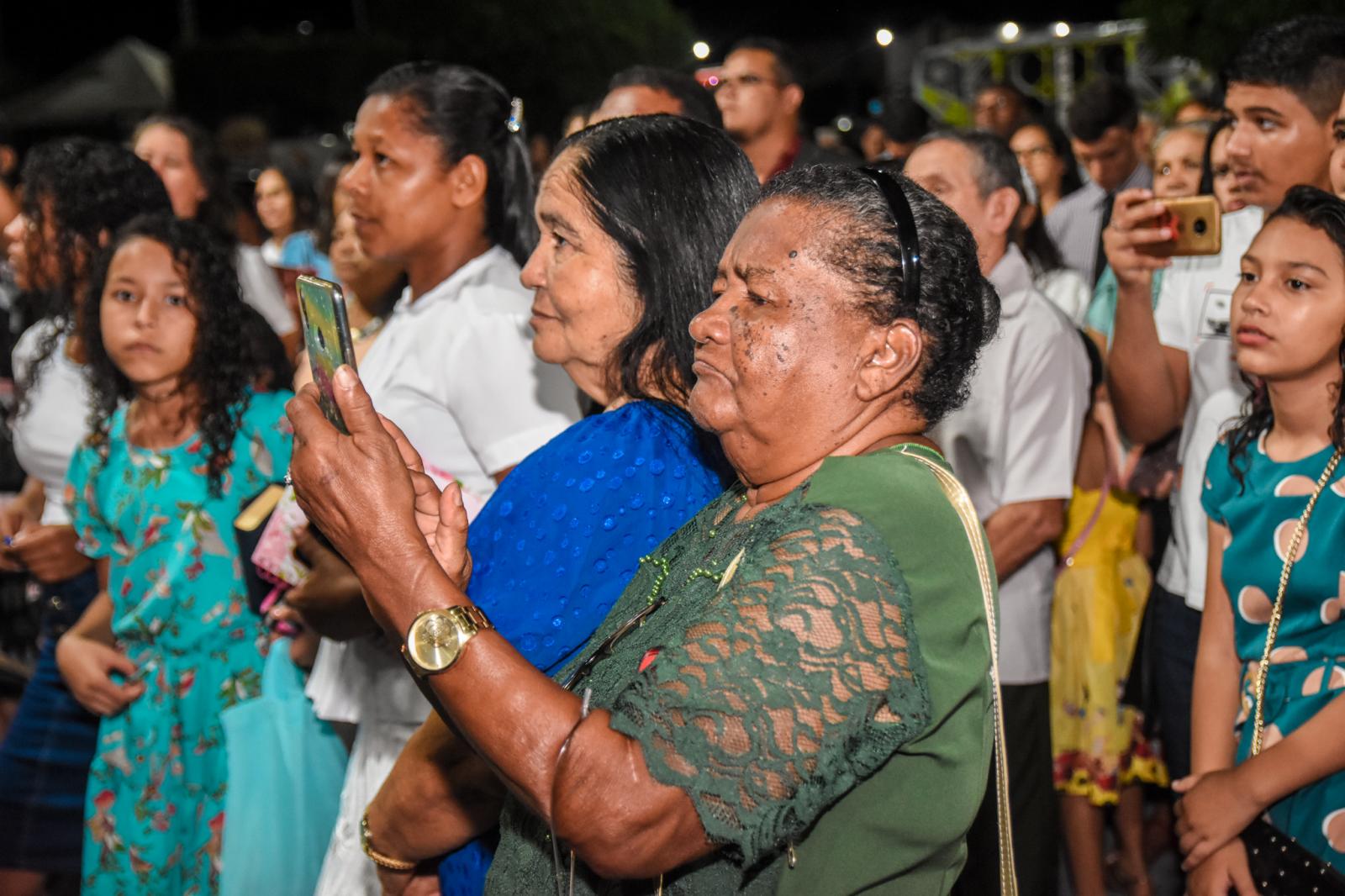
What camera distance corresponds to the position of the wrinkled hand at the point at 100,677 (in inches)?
133

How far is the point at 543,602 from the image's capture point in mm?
1927

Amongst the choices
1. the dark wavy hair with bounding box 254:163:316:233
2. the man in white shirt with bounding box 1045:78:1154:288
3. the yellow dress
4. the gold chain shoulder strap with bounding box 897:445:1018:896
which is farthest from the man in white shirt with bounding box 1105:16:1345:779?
the dark wavy hair with bounding box 254:163:316:233

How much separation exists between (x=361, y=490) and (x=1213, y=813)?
5.82ft

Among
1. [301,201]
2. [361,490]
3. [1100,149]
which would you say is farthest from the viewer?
[301,201]

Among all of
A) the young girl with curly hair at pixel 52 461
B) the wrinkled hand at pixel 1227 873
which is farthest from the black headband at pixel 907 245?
the young girl with curly hair at pixel 52 461

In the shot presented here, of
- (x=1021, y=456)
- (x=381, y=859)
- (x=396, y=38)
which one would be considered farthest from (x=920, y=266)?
(x=396, y=38)

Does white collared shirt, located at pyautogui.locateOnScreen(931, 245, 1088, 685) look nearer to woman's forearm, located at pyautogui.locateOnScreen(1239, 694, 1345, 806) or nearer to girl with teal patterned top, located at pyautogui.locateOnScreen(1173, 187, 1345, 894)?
girl with teal patterned top, located at pyautogui.locateOnScreen(1173, 187, 1345, 894)

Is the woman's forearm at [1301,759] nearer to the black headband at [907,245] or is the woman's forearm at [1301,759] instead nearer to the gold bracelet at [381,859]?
the black headband at [907,245]

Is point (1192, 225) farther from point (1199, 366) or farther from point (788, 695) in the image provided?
point (788, 695)

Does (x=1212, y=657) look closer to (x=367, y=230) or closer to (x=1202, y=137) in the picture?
(x=367, y=230)

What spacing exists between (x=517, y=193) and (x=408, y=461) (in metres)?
1.39

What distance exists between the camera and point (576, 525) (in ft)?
6.36

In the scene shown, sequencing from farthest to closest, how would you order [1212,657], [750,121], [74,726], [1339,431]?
[750,121] < [74,726] < [1212,657] < [1339,431]

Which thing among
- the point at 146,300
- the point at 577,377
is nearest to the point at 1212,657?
the point at 577,377
